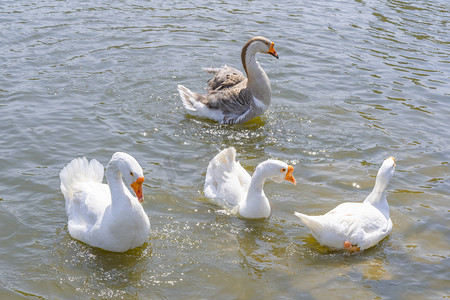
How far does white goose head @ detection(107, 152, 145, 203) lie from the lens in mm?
6199

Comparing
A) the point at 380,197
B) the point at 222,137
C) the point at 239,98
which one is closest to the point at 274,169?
the point at 380,197

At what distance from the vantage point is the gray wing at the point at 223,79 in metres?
11.0

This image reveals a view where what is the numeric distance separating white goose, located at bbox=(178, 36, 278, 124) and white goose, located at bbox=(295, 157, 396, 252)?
12.4 ft

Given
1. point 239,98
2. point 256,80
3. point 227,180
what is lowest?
point 227,180

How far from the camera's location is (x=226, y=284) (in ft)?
20.6

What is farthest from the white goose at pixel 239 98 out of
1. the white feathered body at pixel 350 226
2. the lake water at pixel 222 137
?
the white feathered body at pixel 350 226

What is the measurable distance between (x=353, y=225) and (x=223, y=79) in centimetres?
513

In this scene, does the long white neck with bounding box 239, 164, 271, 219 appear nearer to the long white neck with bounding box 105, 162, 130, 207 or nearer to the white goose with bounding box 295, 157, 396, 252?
the white goose with bounding box 295, 157, 396, 252

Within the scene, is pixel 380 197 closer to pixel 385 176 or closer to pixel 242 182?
pixel 385 176

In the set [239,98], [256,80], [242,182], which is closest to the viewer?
[242,182]

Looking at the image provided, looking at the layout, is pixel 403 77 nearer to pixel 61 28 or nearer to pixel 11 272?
pixel 61 28

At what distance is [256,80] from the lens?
10.8 meters

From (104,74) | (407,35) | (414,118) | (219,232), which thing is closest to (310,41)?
(407,35)

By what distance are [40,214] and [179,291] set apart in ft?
8.01
